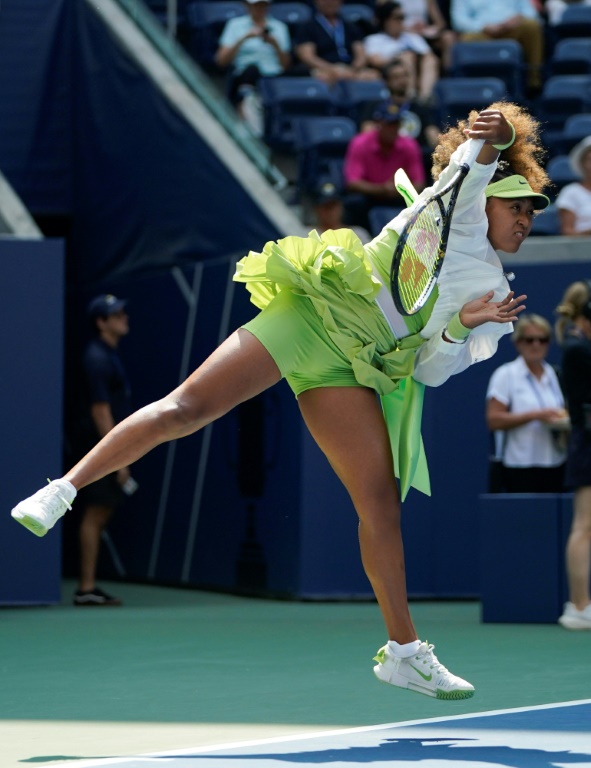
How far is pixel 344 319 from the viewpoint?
16.5ft

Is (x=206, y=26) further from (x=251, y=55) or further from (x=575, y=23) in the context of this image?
(x=575, y=23)

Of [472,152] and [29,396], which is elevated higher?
[472,152]

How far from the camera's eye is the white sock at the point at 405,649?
4.94m

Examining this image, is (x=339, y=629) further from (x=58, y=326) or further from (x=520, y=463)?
(x=58, y=326)

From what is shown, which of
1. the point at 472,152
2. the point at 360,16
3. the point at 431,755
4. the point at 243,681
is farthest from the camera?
the point at 360,16

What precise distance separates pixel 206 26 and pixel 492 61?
248 cm

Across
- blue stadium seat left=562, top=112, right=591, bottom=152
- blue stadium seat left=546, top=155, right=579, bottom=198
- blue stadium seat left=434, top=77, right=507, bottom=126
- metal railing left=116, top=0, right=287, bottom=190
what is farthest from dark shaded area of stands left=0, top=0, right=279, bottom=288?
blue stadium seat left=562, top=112, right=591, bottom=152

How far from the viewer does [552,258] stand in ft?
36.5

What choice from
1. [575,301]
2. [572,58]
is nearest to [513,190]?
[575,301]

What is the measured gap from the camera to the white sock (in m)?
4.94

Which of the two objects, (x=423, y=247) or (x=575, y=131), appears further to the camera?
Answer: (x=575, y=131)

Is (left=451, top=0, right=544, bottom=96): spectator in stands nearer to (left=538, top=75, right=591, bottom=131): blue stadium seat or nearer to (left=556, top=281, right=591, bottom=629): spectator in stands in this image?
(left=538, top=75, right=591, bottom=131): blue stadium seat

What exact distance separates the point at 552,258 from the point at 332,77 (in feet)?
11.2

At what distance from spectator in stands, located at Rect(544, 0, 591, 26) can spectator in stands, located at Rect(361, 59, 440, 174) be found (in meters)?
2.79
